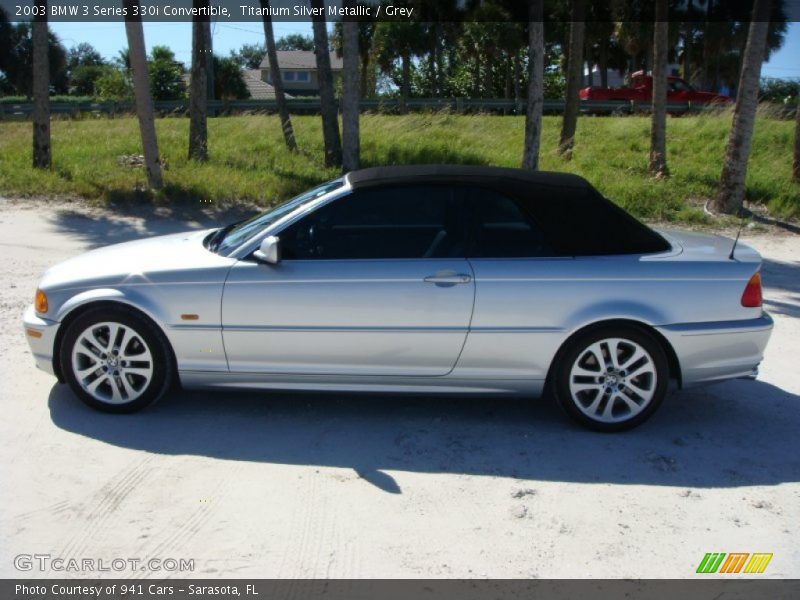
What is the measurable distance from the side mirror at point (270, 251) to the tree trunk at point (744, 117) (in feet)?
34.4

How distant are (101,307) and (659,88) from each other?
1364cm

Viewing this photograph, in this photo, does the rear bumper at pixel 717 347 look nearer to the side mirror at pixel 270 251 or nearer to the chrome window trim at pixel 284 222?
the chrome window trim at pixel 284 222

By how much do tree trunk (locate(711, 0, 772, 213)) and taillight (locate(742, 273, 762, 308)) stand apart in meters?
9.07

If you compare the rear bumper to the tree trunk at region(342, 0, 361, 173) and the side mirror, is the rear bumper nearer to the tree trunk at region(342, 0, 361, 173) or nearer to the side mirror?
the side mirror

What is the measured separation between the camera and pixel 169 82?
1773 inches

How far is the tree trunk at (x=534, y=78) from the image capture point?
13898 millimetres

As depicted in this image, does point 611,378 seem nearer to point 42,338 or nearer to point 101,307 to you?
point 101,307

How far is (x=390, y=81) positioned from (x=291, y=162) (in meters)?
35.0

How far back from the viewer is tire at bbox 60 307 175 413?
502 cm

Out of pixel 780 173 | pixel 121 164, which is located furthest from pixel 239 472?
pixel 780 173

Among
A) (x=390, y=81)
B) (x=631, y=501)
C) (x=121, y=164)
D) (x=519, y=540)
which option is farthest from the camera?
(x=390, y=81)

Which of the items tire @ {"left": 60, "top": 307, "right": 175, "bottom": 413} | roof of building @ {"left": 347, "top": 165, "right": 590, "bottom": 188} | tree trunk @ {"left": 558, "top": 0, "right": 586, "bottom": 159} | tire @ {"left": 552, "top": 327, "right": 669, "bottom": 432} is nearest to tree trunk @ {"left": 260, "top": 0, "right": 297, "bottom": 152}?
tree trunk @ {"left": 558, "top": 0, "right": 586, "bottom": 159}

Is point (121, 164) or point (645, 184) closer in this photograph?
point (645, 184)
